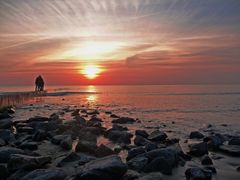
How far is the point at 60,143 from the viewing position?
49.3 ft

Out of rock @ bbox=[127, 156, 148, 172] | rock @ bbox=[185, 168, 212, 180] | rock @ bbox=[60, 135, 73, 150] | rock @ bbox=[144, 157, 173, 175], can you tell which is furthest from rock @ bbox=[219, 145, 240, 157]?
rock @ bbox=[60, 135, 73, 150]

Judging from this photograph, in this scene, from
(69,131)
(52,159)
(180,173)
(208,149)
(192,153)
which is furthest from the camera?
(69,131)

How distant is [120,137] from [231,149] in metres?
5.98

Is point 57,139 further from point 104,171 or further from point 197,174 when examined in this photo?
point 197,174

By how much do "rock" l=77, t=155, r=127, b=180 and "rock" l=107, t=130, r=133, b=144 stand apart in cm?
667

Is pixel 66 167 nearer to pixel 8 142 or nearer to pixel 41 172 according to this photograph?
pixel 41 172

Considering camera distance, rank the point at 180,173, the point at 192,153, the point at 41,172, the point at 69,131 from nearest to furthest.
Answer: the point at 41,172 < the point at 180,173 < the point at 192,153 < the point at 69,131

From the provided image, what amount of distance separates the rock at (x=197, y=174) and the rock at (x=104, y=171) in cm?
223

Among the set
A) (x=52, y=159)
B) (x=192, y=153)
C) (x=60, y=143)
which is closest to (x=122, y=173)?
(x=52, y=159)

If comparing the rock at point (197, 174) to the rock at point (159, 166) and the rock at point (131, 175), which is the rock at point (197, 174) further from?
the rock at point (131, 175)

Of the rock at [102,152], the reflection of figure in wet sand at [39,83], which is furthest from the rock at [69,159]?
the reflection of figure in wet sand at [39,83]

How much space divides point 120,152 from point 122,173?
4.21 m

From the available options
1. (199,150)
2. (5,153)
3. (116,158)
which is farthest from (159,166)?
(5,153)

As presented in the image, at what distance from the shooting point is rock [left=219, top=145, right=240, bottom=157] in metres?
13.2
